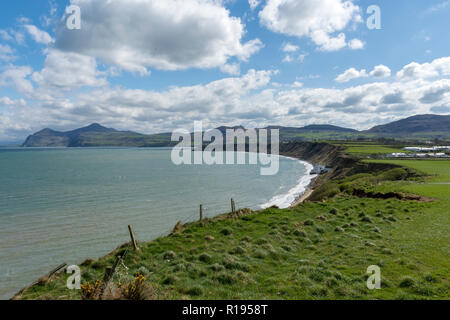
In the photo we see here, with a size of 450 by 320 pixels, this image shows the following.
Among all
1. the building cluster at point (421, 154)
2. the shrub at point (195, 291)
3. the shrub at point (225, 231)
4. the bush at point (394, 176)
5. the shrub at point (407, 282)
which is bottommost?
the shrub at point (225, 231)

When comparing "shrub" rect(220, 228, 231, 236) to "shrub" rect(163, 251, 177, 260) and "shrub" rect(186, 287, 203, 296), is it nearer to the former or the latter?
"shrub" rect(163, 251, 177, 260)

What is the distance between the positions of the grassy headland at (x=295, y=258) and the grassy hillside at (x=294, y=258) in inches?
1.7

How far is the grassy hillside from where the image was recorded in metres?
10.8

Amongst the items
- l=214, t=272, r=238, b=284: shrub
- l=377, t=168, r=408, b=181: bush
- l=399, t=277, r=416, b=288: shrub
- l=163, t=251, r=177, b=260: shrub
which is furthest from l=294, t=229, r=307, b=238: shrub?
l=377, t=168, r=408, b=181: bush

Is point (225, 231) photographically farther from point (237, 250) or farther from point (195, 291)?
point (195, 291)

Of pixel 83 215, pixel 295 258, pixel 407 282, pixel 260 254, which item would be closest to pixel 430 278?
pixel 407 282

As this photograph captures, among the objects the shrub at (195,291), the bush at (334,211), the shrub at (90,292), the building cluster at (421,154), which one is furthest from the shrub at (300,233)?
the building cluster at (421,154)

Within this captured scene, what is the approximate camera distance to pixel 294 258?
1525 cm

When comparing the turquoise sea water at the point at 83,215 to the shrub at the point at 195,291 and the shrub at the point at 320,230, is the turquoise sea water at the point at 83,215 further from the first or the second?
the shrub at the point at 320,230

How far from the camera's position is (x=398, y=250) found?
51.8 feet

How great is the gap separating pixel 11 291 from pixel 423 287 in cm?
2528

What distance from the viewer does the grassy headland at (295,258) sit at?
35.6 feet
